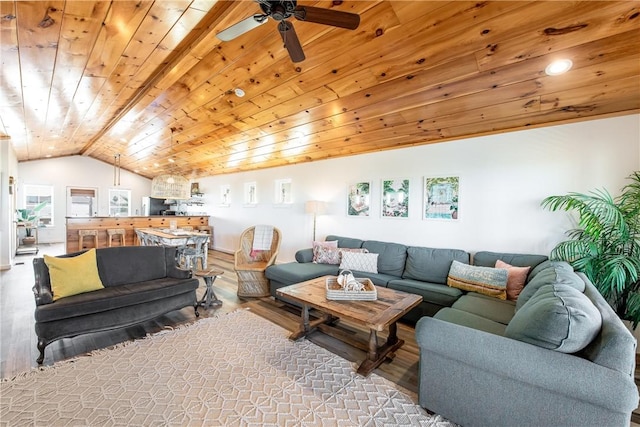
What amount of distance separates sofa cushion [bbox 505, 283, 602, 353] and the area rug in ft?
2.76

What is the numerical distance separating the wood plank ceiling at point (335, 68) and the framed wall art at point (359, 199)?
64 centimetres

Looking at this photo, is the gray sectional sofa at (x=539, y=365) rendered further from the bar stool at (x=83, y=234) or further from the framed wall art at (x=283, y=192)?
the bar stool at (x=83, y=234)

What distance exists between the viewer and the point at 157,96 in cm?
387

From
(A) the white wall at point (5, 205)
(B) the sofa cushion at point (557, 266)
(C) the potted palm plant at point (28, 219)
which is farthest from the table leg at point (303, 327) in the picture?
(C) the potted palm plant at point (28, 219)

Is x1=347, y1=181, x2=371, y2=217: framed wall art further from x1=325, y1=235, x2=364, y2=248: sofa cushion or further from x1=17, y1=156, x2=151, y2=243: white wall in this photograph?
x1=17, y1=156, x2=151, y2=243: white wall

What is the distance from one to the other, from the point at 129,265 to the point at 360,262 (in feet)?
9.71

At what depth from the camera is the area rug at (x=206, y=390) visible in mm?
1796

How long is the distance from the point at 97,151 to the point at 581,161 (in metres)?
11.0

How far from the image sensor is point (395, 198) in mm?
4332

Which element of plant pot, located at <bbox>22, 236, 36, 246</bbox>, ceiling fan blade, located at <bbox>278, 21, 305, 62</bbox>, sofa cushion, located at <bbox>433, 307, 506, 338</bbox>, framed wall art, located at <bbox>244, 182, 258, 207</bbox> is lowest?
plant pot, located at <bbox>22, 236, 36, 246</bbox>

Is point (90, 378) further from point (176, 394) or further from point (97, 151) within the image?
point (97, 151)

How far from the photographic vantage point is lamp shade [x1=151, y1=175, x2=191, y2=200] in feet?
15.9

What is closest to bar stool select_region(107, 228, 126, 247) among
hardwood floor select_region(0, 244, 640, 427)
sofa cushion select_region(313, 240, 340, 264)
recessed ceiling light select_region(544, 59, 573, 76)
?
hardwood floor select_region(0, 244, 640, 427)

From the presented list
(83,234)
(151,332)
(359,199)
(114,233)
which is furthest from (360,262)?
(83,234)
